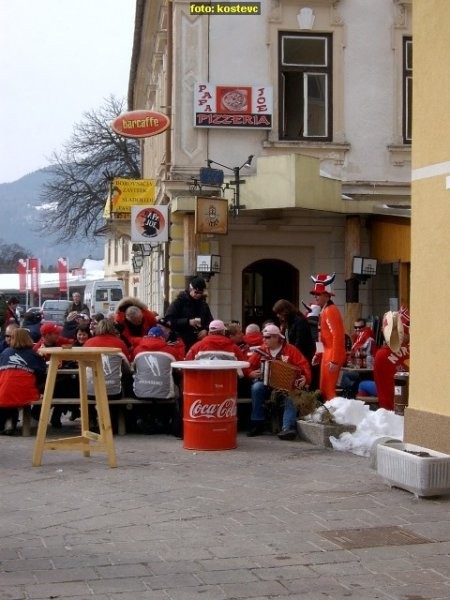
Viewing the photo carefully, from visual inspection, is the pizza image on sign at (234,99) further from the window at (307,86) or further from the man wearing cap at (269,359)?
the man wearing cap at (269,359)

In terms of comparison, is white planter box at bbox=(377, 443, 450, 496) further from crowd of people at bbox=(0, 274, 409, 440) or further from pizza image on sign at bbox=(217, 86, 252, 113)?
pizza image on sign at bbox=(217, 86, 252, 113)

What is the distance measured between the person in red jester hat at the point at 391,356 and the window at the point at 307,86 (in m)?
9.19

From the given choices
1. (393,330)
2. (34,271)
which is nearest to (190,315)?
(393,330)

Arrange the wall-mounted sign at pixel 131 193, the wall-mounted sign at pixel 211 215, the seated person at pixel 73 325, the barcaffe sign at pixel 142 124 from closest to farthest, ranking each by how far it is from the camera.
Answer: the seated person at pixel 73 325, the wall-mounted sign at pixel 211 215, the barcaffe sign at pixel 142 124, the wall-mounted sign at pixel 131 193

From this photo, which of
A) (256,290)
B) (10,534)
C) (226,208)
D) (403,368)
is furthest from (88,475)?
(256,290)

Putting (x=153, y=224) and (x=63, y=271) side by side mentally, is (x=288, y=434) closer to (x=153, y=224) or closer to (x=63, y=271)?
(x=153, y=224)

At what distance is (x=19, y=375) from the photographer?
11922mm

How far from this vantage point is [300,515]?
7332 millimetres

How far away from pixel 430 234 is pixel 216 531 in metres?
3.39

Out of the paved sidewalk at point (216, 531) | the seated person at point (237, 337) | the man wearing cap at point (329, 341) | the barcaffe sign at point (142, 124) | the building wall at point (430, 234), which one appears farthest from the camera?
the barcaffe sign at point (142, 124)

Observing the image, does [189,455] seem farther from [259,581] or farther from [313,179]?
[313,179]

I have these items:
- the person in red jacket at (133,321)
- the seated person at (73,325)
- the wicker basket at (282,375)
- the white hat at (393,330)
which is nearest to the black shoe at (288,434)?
the wicker basket at (282,375)

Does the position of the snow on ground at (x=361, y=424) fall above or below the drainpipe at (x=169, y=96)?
below

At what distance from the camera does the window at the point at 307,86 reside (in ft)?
66.6
